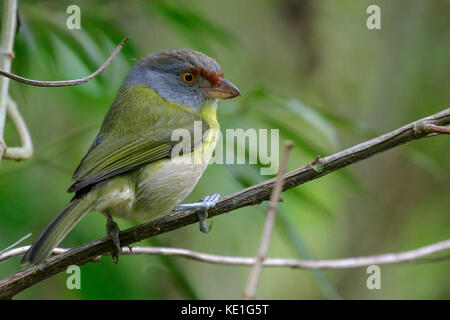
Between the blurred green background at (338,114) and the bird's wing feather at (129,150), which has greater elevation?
the blurred green background at (338,114)

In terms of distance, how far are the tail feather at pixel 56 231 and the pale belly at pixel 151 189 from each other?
14 cm

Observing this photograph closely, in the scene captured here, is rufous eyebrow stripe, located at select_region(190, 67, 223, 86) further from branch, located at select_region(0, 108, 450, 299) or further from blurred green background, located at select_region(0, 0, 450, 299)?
branch, located at select_region(0, 108, 450, 299)

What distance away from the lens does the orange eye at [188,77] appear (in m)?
3.31

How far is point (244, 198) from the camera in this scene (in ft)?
7.04

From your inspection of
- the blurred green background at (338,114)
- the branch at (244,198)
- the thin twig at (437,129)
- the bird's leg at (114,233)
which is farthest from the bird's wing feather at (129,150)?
the thin twig at (437,129)

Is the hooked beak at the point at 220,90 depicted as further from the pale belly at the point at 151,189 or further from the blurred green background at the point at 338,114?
the blurred green background at the point at 338,114

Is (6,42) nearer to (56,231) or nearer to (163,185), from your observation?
(56,231)

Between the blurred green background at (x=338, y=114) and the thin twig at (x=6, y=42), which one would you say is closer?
the thin twig at (x=6, y=42)

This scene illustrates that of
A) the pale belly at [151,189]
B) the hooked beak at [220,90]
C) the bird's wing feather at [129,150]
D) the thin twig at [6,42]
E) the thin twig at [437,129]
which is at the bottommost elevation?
the thin twig at [437,129]

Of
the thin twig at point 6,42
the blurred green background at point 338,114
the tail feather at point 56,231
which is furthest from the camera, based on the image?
the blurred green background at point 338,114

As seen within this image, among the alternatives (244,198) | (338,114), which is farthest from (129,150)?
(338,114)

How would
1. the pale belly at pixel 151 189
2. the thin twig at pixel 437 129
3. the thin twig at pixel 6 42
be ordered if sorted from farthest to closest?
the pale belly at pixel 151 189
the thin twig at pixel 6 42
the thin twig at pixel 437 129

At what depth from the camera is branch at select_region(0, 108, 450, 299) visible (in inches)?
75.5
